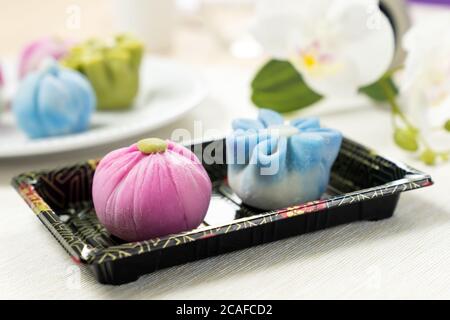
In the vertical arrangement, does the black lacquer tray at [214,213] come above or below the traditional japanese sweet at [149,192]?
below

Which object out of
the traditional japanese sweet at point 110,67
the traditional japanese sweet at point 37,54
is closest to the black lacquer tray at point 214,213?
the traditional japanese sweet at point 110,67

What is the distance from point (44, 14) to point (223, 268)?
1.23 m

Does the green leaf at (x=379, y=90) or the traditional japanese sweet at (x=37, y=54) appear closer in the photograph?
the green leaf at (x=379, y=90)

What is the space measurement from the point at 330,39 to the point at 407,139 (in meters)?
0.15

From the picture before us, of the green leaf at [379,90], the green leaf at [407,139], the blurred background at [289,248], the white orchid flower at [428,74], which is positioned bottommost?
the blurred background at [289,248]

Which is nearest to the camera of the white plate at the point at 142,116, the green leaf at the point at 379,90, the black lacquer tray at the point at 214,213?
the black lacquer tray at the point at 214,213

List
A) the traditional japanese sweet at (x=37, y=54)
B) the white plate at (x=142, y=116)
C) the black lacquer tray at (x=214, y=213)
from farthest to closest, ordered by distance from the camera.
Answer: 1. the traditional japanese sweet at (x=37, y=54)
2. the white plate at (x=142, y=116)
3. the black lacquer tray at (x=214, y=213)

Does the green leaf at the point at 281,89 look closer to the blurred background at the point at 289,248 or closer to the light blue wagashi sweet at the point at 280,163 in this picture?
the blurred background at the point at 289,248

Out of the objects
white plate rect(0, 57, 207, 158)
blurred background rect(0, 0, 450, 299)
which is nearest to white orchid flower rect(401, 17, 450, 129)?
blurred background rect(0, 0, 450, 299)

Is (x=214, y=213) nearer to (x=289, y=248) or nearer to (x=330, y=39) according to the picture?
(x=289, y=248)

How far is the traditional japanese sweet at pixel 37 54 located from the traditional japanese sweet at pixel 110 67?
0.06 metres

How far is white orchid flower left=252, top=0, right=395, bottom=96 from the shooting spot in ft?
2.79

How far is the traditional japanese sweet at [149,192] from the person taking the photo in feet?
1.94

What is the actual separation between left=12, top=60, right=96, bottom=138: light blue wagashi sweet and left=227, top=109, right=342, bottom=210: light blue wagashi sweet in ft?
0.97
